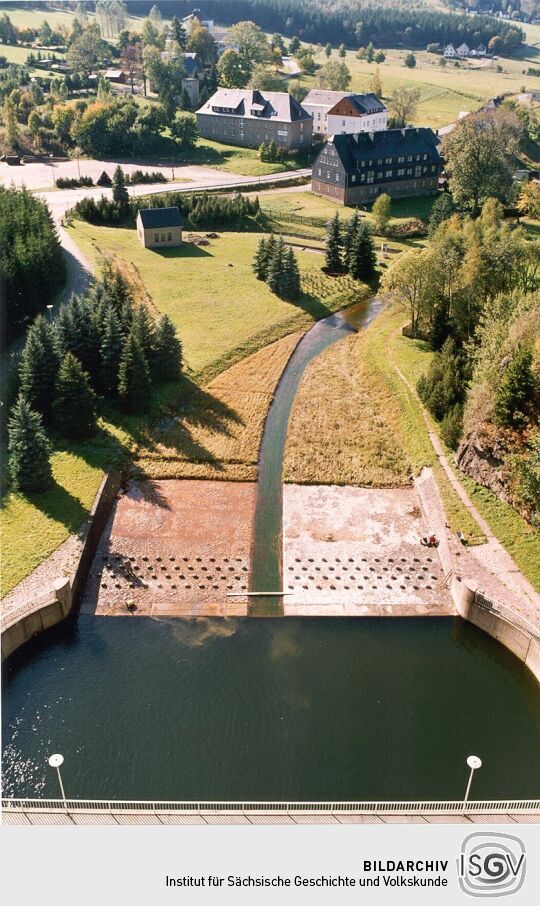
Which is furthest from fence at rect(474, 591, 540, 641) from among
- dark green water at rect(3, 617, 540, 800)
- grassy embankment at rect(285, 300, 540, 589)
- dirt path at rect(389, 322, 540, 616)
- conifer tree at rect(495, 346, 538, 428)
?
conifer tree at rect(495, 346, 538, 428)

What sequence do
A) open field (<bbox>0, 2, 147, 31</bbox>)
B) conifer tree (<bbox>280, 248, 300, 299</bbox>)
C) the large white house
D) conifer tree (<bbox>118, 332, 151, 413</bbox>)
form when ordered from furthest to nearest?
1. open field (<bbox>0, 2, 147, 31</bbox>)
2. the large white house
3. conifer tree (<bbox>280, 248, 300, 299</bbox>)
4. conifer tree (<bbox>118, 332, 151, 413</bbox>)

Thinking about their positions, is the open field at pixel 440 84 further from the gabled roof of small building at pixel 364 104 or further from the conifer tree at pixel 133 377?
the conifer tree at pixel 133 377

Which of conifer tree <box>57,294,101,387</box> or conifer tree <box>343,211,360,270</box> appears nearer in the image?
conifer tree <box>57,294,101,387</box>

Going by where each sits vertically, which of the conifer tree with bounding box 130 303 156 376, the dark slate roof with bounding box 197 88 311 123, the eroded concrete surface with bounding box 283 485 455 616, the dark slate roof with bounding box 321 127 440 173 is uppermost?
the dark slate roof with bounding box 197 88 311 123

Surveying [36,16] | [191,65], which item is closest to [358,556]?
[191,65]

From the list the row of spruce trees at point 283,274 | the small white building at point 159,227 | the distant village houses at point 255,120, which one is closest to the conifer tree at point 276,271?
the row of spruce trees at point 283,274

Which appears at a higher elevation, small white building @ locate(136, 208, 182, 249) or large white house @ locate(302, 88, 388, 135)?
large white house @ locate(302, 88, 388, 135)

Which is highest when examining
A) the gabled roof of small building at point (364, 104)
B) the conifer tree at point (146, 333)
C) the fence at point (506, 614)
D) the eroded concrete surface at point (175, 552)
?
the gabled roof of small building at point (364, 104)

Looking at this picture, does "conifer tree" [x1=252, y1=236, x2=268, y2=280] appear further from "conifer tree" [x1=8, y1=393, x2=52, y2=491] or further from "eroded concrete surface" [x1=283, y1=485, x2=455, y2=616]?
"conifer tree" [x1=8, y1=393, x2=52, y2=491]
